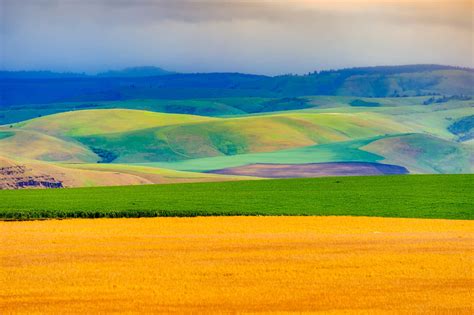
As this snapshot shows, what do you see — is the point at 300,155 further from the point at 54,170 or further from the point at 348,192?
the point at 348,192

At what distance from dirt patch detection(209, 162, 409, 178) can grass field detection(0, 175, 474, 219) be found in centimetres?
5929

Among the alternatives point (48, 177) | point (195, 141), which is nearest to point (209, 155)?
point (195, 141)

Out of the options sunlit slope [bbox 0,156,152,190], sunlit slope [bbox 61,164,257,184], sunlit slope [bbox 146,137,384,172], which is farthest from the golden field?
sunlit slope [bbox 146,137,384,172]

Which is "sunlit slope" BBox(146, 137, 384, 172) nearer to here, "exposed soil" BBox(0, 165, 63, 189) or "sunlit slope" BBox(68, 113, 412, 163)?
"sunlit slope" BBox(68, 113, 412, 163)

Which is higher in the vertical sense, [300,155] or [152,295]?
[152,295]

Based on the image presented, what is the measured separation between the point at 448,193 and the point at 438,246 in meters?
25.7

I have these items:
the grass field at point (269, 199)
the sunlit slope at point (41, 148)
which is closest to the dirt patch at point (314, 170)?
the sunlit slope at point (41, 148)

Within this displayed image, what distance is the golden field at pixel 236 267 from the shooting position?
25.4 m

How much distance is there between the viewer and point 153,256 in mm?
34188

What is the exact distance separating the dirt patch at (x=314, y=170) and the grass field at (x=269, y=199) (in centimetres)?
5929

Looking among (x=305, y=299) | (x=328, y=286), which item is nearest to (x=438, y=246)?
(x=328, y=286)

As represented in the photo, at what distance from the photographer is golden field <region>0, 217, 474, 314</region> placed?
2541 cm

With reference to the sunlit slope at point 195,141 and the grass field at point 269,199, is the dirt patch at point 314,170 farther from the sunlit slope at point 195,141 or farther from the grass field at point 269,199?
the grass field at point 269,199

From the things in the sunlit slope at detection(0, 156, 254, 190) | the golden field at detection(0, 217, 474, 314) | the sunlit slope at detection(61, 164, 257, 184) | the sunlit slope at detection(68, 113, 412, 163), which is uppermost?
the golden field at detection(0, 217, 474, 314)
